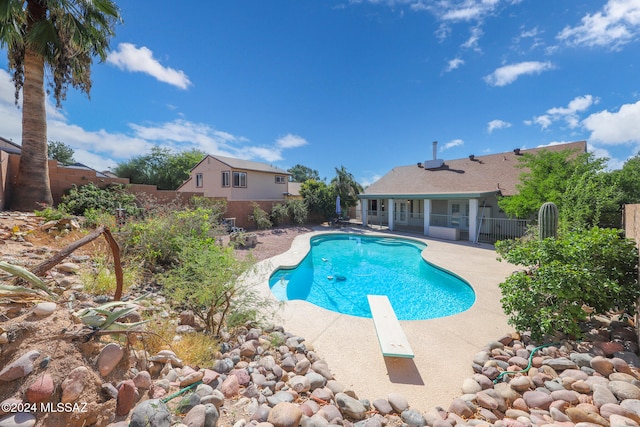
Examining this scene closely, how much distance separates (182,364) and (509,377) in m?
4.08

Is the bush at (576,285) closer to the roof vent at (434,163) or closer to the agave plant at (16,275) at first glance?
the agave plant at (16,275)

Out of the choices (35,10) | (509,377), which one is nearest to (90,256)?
(509,377)

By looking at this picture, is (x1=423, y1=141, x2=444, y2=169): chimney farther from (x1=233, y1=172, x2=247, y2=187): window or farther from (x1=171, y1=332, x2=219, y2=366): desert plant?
(x1=171, y1=332, x2=219, y2=366): desert plant

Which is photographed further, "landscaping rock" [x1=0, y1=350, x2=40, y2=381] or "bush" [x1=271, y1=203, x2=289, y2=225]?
"bush" [x1=271, y1=203, x2=289, y2=225]

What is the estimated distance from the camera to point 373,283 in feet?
27.4

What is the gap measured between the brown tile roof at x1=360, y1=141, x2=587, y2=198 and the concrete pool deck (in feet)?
34.7

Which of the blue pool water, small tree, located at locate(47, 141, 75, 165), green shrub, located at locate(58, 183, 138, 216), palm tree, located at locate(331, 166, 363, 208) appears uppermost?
small tree, located at locate(47, 141, 75, 165)

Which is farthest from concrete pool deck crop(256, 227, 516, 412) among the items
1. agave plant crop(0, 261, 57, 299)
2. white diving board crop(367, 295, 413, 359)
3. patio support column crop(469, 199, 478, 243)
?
patio support column crop(469, 199, 478, 243)

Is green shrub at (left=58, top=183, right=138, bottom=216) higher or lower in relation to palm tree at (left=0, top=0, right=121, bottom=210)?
lower

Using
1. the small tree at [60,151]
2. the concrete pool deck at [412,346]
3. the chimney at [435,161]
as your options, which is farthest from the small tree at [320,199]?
the small tree at [60,151]

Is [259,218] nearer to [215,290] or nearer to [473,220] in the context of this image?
[215,290]

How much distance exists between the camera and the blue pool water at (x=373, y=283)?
6.49m

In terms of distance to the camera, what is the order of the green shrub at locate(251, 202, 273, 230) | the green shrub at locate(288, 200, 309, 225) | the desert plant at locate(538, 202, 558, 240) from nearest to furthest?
the desert plant at locate(538, 202, 558, 240) < the green shrub at locate(251, 202, 273, 230) < the green shrub at locate(288, 200, 309, 225)

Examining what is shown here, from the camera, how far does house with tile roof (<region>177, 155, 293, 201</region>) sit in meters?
19.2
